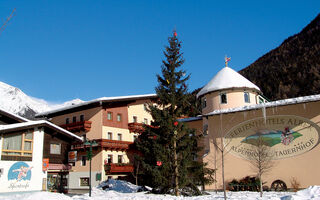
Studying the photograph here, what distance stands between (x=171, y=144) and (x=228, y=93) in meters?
11.7

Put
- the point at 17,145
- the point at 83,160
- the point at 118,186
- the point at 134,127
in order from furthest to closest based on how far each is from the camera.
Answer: the point at 134,127, the point at 83,160, the point at 118,186, the point at 17,145

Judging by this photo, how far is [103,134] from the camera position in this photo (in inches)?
1490

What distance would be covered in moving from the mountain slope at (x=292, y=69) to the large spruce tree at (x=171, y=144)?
172 feet

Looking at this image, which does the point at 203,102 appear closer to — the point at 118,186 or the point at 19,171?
the point at 118,186

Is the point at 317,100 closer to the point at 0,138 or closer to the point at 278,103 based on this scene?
the point at 278,103

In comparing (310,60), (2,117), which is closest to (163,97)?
(2,117)

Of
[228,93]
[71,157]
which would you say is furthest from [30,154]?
[228,93]

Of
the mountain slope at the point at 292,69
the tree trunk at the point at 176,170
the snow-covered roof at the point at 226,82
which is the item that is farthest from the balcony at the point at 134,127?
the mountain slope at the point at 292,69

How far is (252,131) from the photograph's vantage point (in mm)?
28344

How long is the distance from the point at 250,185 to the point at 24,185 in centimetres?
1775

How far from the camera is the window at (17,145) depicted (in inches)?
1001

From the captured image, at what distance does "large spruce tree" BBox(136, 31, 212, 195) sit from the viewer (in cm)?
2333

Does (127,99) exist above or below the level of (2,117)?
above

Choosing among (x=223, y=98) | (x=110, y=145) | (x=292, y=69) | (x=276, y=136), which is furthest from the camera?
(x=292, y=69)
